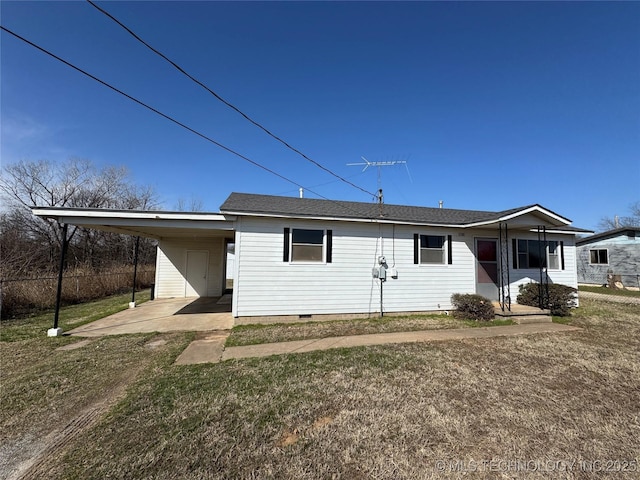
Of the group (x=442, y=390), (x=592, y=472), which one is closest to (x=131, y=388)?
(x=442, y=390)

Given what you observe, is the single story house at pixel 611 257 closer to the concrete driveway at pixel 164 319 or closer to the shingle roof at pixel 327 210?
the shingle roof at pixel 327 210

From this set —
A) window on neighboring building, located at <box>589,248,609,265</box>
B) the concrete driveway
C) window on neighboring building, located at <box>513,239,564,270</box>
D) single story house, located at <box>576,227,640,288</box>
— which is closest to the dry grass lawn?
the concrete driveway

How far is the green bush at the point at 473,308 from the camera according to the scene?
809 centimetres

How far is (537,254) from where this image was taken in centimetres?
1025

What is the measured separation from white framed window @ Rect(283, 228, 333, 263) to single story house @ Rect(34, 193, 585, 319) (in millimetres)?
29

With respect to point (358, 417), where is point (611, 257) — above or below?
above

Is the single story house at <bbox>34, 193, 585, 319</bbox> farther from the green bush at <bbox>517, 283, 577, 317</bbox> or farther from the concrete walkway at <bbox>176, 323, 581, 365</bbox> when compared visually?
the concrete walkway at <bbox>176, 323, 581, 365</bbox>

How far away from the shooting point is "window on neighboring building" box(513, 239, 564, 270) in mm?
9984

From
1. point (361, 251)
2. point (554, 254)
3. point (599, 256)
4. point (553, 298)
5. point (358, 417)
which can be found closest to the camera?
point (358, 417)

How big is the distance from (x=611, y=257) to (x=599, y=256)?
988mm

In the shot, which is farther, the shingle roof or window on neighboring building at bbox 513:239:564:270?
window on neighboring building at bbox 513:239:564:270

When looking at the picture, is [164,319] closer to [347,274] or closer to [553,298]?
[347,274]

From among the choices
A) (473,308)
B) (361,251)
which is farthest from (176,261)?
(473,308)

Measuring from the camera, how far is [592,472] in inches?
88.7
